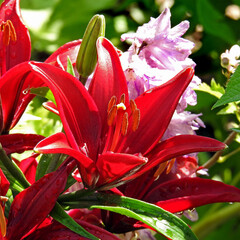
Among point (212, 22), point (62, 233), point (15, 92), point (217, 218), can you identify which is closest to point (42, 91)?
point (15, 92)

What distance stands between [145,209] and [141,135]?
7 centimetres

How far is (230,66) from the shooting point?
621 millimetres

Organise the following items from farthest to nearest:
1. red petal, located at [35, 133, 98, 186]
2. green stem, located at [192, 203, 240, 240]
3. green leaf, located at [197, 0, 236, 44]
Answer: green leaf, located at [197, 0, 236, 44] < green stem, located at [192, 203, 240, 240] < red petal, located at [35, 133, 98, 186]

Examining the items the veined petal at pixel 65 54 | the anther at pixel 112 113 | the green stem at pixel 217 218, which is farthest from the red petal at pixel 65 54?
the green stem at pixel 217 218

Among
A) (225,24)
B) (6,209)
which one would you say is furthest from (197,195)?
(225,24)

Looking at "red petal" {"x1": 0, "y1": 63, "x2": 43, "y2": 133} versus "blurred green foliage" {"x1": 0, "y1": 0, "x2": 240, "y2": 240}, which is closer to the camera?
"red petal" {"x1": 0, "y1": 63, "x2": 43, "y2": 133}

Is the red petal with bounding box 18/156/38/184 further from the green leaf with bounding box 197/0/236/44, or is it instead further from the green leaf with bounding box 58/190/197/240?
the green leaf with bounding box 197/0/236/44

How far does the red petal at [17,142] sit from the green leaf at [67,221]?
73 mm

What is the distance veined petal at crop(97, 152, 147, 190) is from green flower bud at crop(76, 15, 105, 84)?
0.35ft

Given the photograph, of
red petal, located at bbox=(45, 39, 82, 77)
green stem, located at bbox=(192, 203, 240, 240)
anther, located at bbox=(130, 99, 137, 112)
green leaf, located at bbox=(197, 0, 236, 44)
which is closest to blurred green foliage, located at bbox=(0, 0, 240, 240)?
green leaf, located at bbox=(197, 0, 236, 44)

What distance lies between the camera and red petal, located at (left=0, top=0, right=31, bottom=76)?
55 cm

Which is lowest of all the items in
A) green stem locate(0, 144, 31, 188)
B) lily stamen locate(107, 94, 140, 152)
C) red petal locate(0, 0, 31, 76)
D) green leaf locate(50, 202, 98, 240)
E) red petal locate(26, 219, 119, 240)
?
red petal locate(26, 219, 119, 240)

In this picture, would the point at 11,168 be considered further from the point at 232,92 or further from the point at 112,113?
the point at 232,92

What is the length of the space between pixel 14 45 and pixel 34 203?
179mm
